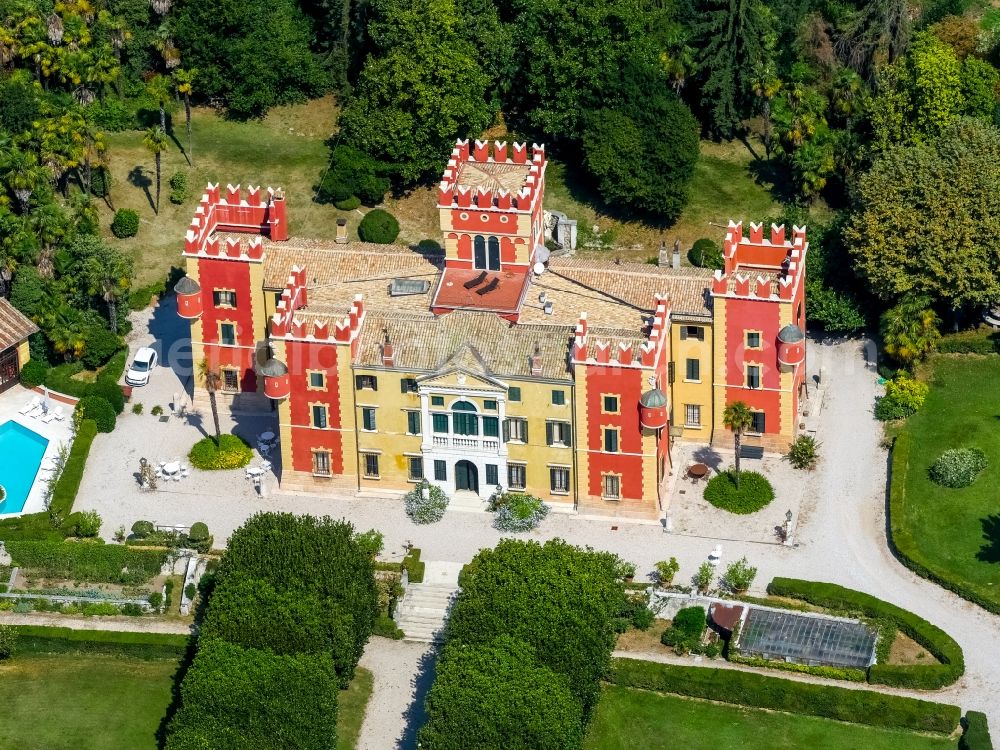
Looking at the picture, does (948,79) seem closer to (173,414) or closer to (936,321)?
(936,321)

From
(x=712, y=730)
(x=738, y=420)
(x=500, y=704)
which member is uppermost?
(x=738, y=420)

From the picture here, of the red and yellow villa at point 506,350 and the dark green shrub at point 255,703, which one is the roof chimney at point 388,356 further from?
the dark green shrub at point 255,703

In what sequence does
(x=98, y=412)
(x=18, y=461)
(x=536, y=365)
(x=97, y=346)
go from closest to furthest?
1. (x=536, y=365)
2. (x=18, y=461)
3. (x=98, y=412)
4. (x=97, y=346)

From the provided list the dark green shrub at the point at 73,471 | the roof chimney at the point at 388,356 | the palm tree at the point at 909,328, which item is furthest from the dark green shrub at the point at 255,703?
the palm tree at the point at 909,328

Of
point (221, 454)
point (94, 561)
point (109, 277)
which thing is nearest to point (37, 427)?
point (109, 277)

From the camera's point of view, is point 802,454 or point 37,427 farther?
point 37,427

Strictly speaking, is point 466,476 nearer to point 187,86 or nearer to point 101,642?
point 101,642

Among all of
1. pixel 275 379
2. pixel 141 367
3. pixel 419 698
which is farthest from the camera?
pixel 141 367
